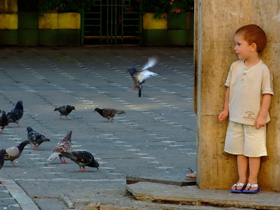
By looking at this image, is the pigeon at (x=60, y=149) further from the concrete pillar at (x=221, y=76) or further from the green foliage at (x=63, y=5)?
the green foliage at (x=63, y=5)

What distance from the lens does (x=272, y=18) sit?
798 cm

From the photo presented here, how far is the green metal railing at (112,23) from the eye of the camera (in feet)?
89.7

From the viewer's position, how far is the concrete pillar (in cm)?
802

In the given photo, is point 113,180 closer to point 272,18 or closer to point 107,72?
point 272,18

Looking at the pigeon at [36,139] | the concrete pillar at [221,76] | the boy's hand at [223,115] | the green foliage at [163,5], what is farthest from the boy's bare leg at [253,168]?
the green foliage at [163,5]

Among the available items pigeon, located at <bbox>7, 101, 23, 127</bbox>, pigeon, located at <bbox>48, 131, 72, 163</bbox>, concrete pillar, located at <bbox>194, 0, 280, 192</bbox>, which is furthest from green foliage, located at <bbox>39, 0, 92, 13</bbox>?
concrete pillar, located at <bbox>194, 0, 280, 192</bbox>

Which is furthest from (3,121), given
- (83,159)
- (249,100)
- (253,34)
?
(253,34)

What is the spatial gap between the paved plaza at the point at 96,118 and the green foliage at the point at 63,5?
1204mm

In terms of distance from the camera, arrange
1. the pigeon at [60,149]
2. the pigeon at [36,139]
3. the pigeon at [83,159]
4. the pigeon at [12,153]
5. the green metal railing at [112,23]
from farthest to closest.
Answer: the green metal railing at [112,23] → the pigeon at [36,139] → the pigeon at [60,149] → the pigeon at [12,153] → the pigeon at [83,159]

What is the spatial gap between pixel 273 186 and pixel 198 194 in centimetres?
70

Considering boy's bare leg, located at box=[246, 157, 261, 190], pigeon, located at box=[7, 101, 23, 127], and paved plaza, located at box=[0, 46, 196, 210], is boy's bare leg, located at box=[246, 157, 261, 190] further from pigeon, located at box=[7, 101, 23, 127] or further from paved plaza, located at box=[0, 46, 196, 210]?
pigeon, located at box=[7, 101, 23, 127]

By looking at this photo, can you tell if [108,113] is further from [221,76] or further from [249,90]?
[249,90]

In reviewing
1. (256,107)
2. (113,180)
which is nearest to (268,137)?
(256,107)

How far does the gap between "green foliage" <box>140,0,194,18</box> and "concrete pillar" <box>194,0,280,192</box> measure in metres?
18.8
